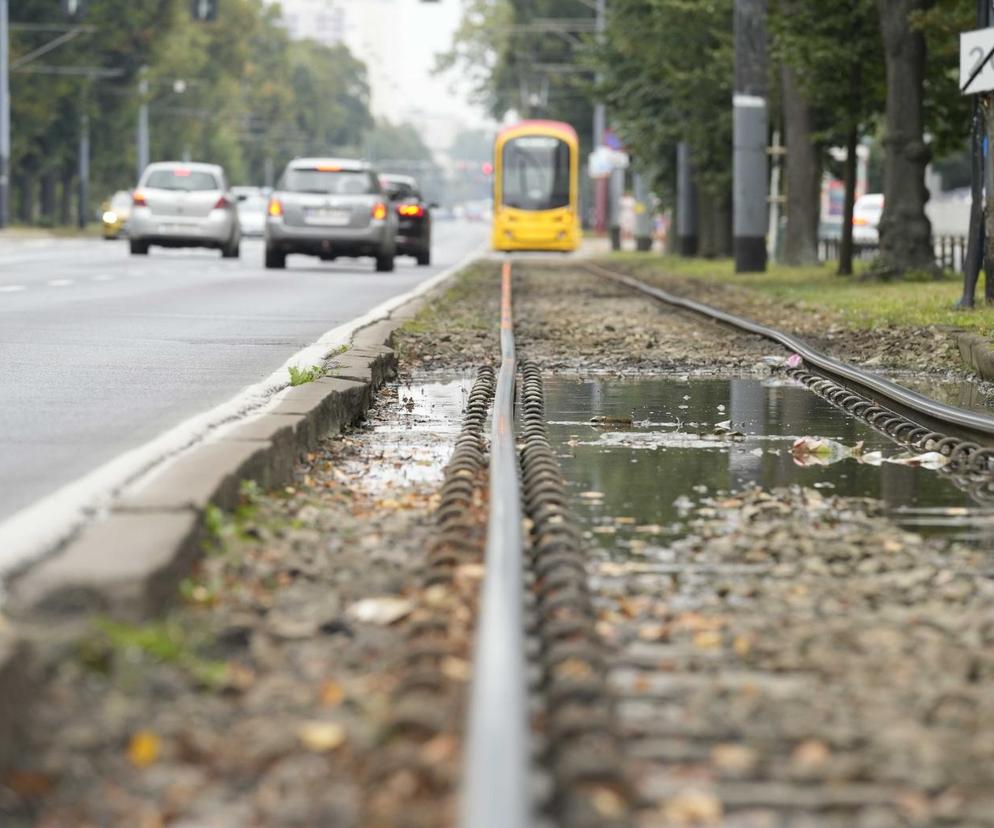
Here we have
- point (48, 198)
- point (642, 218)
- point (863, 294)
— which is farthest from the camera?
point (48, 198)

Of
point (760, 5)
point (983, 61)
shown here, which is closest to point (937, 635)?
point (983, 61)

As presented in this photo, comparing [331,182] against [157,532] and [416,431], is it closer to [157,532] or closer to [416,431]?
[416,431]

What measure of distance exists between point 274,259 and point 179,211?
17.6 ft

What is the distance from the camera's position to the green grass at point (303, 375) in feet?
38.0

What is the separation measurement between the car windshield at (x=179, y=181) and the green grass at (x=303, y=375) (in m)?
28.7

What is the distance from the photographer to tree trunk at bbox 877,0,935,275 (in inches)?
1215

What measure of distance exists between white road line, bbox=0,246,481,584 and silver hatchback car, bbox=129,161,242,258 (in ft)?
96.0

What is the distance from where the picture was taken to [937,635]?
5.54m

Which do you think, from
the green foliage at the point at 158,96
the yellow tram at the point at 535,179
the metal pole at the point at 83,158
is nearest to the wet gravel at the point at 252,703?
the yellow tram at the point at 535,179

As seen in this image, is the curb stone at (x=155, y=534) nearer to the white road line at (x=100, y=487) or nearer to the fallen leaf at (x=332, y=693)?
the white road line at (x=100, y=487)

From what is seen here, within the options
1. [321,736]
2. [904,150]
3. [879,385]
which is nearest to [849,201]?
[904,150]

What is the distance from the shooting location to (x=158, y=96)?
103 m

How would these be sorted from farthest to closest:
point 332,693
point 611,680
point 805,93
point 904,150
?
point 805,93 → point 904,150 → point 611,680 → point 332,693

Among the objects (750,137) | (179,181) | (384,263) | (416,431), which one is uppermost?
(750,137)
